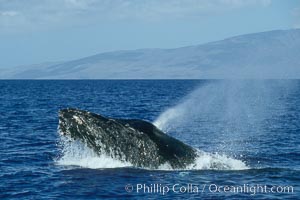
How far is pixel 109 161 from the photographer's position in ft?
84.9

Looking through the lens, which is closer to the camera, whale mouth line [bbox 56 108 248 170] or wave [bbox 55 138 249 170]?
whale mouth line [bbox 56 108 248 170]

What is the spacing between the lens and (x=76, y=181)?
24031mm

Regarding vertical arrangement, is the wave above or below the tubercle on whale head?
below

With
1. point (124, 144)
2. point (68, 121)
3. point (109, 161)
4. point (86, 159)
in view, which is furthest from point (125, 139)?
point (86, 159)

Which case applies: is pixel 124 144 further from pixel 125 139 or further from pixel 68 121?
pixel 68 121

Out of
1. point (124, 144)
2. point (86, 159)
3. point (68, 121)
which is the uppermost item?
point (68, 121)

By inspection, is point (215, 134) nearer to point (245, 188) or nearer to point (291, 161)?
point (291, 161)

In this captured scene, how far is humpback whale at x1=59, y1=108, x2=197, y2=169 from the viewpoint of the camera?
2484 centimetres

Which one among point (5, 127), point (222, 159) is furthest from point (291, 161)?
point (5, 127)

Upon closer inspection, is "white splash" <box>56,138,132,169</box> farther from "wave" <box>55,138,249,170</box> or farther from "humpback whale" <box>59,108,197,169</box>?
"humpback whale" <box>59,108,197,169</box>

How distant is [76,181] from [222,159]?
7.85 metres

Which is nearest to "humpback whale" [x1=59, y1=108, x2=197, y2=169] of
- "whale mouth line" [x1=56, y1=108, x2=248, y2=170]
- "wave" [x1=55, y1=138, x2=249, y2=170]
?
"whale mouth line" [x1=56, y1=108, x2=248, y2=170]

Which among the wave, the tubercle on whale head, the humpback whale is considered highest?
the tubercle on whale head

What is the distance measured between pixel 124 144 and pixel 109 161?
121 centimetres
